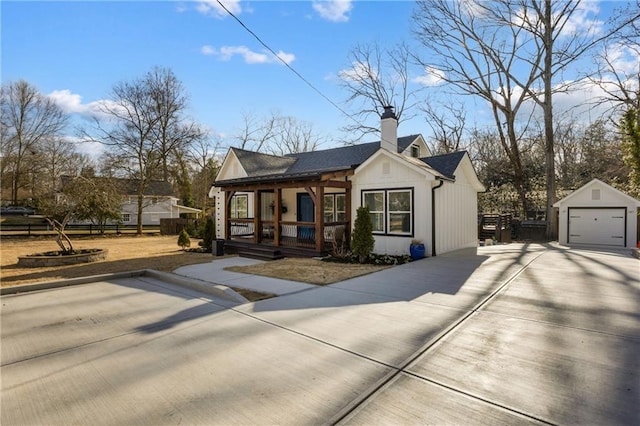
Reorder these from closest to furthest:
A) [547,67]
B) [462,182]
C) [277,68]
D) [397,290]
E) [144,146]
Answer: [397,290], [277,68], [462,182], [547,67], [144,146]

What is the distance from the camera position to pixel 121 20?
793 cm

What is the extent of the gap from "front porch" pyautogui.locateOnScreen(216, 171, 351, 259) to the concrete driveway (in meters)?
5.25

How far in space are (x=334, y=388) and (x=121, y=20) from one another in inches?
376

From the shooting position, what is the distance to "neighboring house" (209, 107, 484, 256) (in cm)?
A: 1052

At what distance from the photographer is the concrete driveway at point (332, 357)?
2475mm

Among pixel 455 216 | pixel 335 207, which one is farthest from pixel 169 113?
pixel 455 216

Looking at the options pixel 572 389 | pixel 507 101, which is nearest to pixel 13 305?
pixel 572 389

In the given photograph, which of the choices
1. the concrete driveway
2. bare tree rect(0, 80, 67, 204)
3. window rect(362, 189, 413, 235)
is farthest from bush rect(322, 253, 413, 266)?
bare tree rect(0, 80, 67, 204)

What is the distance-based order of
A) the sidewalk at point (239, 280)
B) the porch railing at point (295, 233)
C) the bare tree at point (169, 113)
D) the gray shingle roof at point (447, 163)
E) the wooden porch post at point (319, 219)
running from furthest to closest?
the bare tree at point (169, 113), the porch railing at point (295, 233), the gray shingle roof at point (447, 163), the wooden porch post at point (319, 219), the sidewalk at point (239, 280)

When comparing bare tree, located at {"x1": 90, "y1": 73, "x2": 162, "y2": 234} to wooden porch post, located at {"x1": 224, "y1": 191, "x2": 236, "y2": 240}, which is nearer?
wooden porch post, located at {"x1": 224, "y1": 191, "x2": 236, "y2": 240}

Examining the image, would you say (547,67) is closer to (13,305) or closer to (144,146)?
(13,305)

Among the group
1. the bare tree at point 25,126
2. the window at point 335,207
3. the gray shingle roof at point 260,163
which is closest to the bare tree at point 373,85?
the gray shingle roof at point 260,163

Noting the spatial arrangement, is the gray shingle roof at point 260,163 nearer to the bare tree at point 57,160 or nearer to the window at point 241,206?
the window at point 241,206

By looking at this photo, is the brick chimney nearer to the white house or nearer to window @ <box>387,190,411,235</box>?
window @ <box>387,190,411,235</box>
